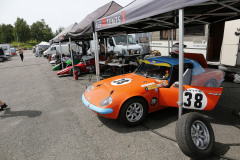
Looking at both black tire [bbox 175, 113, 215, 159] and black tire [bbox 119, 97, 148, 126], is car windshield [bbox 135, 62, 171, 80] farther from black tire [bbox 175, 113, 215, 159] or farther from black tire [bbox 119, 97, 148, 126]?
black tire [bbox 175, 113, 215, 159]

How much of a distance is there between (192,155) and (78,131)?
2286mm

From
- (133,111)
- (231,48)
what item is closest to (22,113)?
(133,111)

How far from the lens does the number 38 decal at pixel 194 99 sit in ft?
10.9

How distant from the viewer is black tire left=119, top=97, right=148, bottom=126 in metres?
3.43

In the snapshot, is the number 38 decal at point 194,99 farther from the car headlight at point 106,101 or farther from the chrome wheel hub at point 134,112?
the car headlight at point 106,101

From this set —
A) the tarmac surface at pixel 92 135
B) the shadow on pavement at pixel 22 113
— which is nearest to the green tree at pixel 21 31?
the shadow on pavement at pixel 22 113

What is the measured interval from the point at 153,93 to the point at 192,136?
4.25 ft

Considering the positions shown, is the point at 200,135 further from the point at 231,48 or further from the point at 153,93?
the point at 231,48

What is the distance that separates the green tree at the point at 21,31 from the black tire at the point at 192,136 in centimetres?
9199

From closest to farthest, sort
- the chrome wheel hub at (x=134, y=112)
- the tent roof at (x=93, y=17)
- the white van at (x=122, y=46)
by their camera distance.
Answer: the chrome wheel hub at (x=134, y=112)
the tent roof at (x=93, y=17)
the white van at (x=122, y=46)

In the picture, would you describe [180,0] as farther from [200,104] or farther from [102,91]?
[102,91]

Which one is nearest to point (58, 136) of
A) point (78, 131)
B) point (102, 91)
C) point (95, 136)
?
point (78, 131)

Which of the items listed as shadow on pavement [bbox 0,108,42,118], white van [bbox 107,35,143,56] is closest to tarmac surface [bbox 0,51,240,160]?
shadow on pavement [bbox 0,108,42,118]

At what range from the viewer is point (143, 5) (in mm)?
3398
